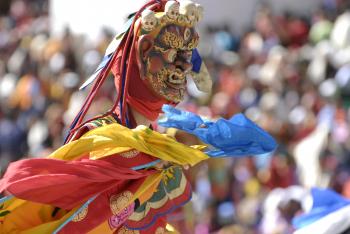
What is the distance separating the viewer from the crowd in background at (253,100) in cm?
942

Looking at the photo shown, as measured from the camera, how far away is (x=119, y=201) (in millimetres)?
4953

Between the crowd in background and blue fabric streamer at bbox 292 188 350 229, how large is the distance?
1986 millimetres

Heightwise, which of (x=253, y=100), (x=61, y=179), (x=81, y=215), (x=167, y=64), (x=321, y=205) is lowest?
(x=253, y=100)

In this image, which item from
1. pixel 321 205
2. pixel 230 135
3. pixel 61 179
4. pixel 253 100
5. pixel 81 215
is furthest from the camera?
pixel 253 100

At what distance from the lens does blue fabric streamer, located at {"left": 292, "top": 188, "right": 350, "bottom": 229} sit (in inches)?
249

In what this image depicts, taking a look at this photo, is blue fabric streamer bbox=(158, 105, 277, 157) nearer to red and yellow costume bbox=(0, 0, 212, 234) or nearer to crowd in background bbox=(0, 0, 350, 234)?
red and yellow costume bbox=(0, 0, 212, 234)

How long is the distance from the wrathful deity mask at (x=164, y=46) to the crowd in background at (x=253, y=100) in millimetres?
3383

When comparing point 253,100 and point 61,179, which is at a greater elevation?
point 61,179

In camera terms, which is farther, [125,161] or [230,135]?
[230,135]

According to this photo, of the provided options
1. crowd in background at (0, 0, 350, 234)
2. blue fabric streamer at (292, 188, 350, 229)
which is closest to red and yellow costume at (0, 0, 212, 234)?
blue fabric streamer at (292, 188, 350, 229)

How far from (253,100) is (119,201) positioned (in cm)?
633

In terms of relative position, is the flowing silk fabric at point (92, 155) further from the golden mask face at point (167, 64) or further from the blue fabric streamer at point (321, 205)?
the blue fabric streamer at point (321, 205)

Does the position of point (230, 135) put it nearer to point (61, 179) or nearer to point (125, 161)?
point (125, 161)

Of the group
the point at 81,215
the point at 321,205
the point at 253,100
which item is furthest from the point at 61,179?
the point at 253,100
